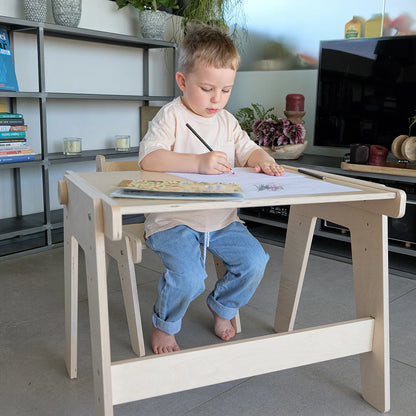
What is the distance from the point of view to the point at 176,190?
1.00 meters

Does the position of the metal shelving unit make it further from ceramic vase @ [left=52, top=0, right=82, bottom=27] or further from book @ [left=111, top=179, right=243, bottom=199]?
book @ [left=111, top=179, right=243, bottom=199]

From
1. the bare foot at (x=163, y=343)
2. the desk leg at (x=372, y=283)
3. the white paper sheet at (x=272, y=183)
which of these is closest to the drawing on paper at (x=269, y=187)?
the white paper sheet at (x=272, y=183)

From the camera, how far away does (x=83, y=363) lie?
1475 mm

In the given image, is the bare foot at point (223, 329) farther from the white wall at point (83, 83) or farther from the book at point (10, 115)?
the white wall at point (83, 83)

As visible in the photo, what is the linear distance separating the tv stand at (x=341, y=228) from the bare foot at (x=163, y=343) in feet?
4.21

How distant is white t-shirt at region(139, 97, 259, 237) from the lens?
1398 millimetres

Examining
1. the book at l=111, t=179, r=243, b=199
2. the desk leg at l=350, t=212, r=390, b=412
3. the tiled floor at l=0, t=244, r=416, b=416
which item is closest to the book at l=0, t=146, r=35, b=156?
the tiled floor at l=0, t=244, r=416, b=416

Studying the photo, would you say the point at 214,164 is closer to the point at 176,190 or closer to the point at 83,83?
the point at 176,190

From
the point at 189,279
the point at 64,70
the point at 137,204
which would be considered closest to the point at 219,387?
the point at 189,279

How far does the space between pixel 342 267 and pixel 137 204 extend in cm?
173

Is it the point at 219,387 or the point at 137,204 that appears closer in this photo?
the point at 137,204

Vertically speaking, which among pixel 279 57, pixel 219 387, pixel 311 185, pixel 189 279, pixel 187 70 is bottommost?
pixel 219 387

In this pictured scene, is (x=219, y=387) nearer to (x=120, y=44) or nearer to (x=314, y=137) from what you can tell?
(x=314, y=137)

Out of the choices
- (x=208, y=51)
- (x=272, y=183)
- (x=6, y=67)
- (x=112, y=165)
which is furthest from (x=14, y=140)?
(x=272, y=183)
